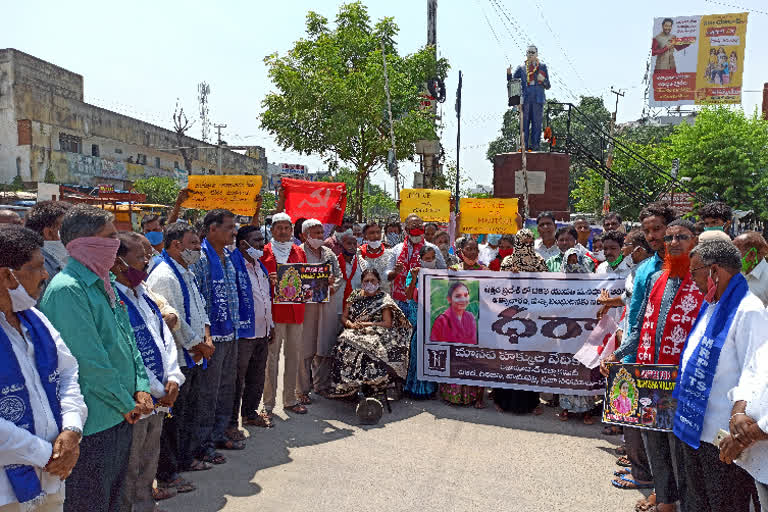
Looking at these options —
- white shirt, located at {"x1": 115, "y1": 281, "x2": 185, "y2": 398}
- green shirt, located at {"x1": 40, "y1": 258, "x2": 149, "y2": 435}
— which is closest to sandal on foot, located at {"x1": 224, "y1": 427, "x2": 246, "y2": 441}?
white shirt, located at {"x1": 115, "y1": 281, "x2": 185, "y2": 398}

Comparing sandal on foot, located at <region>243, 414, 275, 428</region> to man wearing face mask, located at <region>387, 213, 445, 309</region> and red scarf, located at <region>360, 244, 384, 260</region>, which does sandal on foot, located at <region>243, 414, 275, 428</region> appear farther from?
red scarf, located at <region>360, 244, 384, 260</region>

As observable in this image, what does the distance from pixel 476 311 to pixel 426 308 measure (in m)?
0.57

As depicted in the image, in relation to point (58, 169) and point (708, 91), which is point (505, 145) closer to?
point (708, 91)

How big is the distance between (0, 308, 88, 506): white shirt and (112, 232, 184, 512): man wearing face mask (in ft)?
2.60

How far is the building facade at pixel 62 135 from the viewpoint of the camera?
3033 cm

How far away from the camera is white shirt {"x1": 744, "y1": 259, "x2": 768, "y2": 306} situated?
13.6ft

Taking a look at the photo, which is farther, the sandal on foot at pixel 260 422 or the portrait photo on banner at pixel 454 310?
the portrait photo on banner at pixel 454 310

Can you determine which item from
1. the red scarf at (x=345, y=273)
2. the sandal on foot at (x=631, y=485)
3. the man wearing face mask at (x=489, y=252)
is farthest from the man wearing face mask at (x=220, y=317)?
the man wearing face mask at (x=489, y=252)

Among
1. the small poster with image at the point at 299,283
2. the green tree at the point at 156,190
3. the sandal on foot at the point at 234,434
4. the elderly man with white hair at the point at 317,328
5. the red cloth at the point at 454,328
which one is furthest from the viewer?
the green tree at the point at 156,190

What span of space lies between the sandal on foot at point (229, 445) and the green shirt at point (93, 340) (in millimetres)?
2257

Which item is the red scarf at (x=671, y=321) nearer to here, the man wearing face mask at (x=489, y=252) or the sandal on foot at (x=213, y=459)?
the sandal on foot at (x=213, y=459)

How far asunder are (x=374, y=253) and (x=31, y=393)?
16.2 ft

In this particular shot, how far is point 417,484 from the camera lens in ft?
14.6

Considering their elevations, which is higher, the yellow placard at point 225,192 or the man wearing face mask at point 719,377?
the yellow placard at point 225,192
